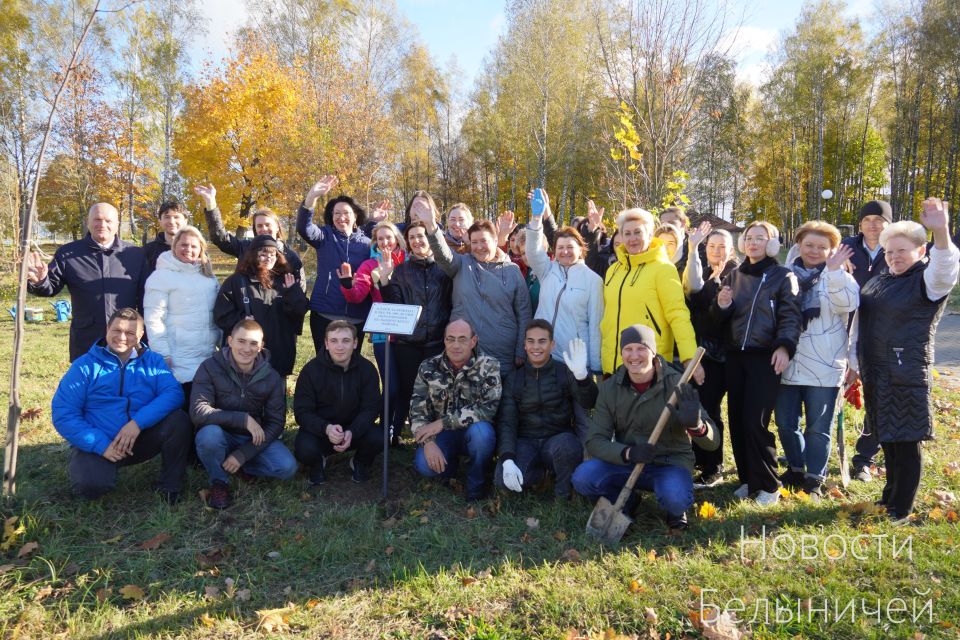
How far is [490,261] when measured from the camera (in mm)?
4820

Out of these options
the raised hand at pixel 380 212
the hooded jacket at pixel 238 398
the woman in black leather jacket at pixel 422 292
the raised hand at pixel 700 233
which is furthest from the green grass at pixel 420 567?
the raised hand at pixel 380 212

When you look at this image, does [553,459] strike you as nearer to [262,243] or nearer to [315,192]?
[262,243]

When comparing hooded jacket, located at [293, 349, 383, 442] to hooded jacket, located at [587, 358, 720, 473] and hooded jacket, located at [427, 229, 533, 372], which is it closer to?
hooded jacket, located at [427, 229, 533, 372]

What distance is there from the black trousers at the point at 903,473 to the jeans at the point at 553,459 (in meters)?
2.11

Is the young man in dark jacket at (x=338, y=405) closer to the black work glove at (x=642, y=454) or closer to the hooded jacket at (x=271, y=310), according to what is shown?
the hooded jacket at (x=271, y=310)

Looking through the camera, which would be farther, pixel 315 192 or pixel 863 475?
pixel 315 192

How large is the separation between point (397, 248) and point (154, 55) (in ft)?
89.4

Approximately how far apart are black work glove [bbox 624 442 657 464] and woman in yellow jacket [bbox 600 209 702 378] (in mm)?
807

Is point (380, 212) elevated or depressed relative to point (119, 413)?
elevated

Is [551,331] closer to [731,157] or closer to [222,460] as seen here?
[222,460]

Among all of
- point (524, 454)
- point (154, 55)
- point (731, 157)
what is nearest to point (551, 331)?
point (524, 454)

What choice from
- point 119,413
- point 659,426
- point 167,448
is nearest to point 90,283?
point 119,413

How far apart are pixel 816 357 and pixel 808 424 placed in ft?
1.75

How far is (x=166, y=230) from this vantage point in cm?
512
